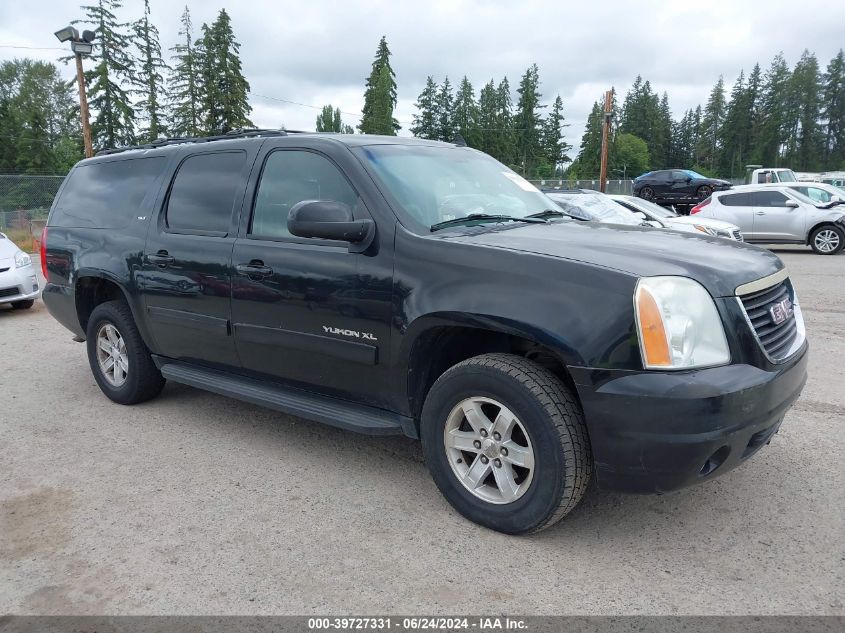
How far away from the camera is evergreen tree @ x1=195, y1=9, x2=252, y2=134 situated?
2307 inches

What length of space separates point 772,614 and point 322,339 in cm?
238

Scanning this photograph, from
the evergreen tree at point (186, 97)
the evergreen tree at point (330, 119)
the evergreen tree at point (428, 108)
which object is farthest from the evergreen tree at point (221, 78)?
the evergreen tree at point (330, 119)

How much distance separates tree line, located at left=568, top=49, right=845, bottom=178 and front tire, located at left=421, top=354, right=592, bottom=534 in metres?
84.0

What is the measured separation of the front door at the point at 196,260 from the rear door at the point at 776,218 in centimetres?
1544

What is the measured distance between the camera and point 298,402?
383cm

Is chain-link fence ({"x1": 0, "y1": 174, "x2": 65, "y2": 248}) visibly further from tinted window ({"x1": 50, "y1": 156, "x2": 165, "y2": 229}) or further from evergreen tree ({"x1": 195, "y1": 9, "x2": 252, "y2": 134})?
evergreen tree ({"x1": 195, "y1": 9, "x2": 252, "y2": 134})

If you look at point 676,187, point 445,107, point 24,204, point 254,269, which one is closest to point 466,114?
point 445,107

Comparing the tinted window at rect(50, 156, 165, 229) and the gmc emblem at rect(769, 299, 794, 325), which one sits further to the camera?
the tinted window at rect(50, 156, 165, 229)

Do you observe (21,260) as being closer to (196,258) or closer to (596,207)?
(196,258)

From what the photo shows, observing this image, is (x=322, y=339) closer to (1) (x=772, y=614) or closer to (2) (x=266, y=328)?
(2) (x=266, y=328)

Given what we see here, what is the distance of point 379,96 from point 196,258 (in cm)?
6916

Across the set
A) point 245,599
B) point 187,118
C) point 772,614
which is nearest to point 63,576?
point 245,599

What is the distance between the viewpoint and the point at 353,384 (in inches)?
141

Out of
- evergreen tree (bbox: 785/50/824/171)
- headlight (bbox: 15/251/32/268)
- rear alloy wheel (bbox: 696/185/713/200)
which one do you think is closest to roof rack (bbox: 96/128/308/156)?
headlight (bbox: 15/251/32/268)
